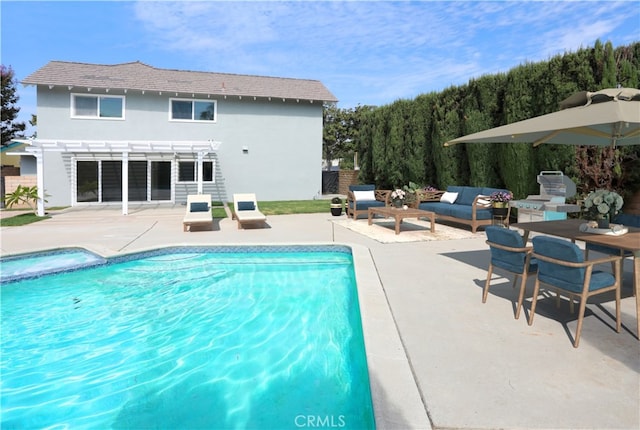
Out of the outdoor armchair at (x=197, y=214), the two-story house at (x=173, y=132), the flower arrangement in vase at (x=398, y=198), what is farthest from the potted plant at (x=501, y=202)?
the two-story house at (x=173, y=132)

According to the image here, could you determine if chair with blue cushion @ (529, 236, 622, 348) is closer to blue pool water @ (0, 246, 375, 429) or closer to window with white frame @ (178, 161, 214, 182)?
blue pool water @ (0, 246, 375, 429)

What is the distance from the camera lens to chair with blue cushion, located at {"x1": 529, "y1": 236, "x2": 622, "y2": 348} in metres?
3.26

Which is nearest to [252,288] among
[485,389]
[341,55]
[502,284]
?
[502,284]

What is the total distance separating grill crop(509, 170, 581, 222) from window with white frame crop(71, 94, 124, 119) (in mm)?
17056

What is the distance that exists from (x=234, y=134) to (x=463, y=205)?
1256 centimetres

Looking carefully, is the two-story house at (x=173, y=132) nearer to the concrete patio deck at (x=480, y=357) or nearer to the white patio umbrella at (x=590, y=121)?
the concrete patio deck at (x=480, y=357)

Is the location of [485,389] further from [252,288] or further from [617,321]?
[252,288]

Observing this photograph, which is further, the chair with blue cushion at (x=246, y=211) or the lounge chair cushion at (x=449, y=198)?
the lounge chair cushion at (x=449, y=198)

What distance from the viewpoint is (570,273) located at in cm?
338

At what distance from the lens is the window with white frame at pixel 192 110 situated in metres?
18.3

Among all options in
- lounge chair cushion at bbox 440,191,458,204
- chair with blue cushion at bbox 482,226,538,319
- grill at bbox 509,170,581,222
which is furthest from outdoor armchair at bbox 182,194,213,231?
grill at bbox 509,170,581,222

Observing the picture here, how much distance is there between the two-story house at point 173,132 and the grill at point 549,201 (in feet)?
39.0

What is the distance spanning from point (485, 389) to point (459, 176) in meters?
11.2

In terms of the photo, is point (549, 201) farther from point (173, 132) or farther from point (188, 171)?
point (173, 132)
